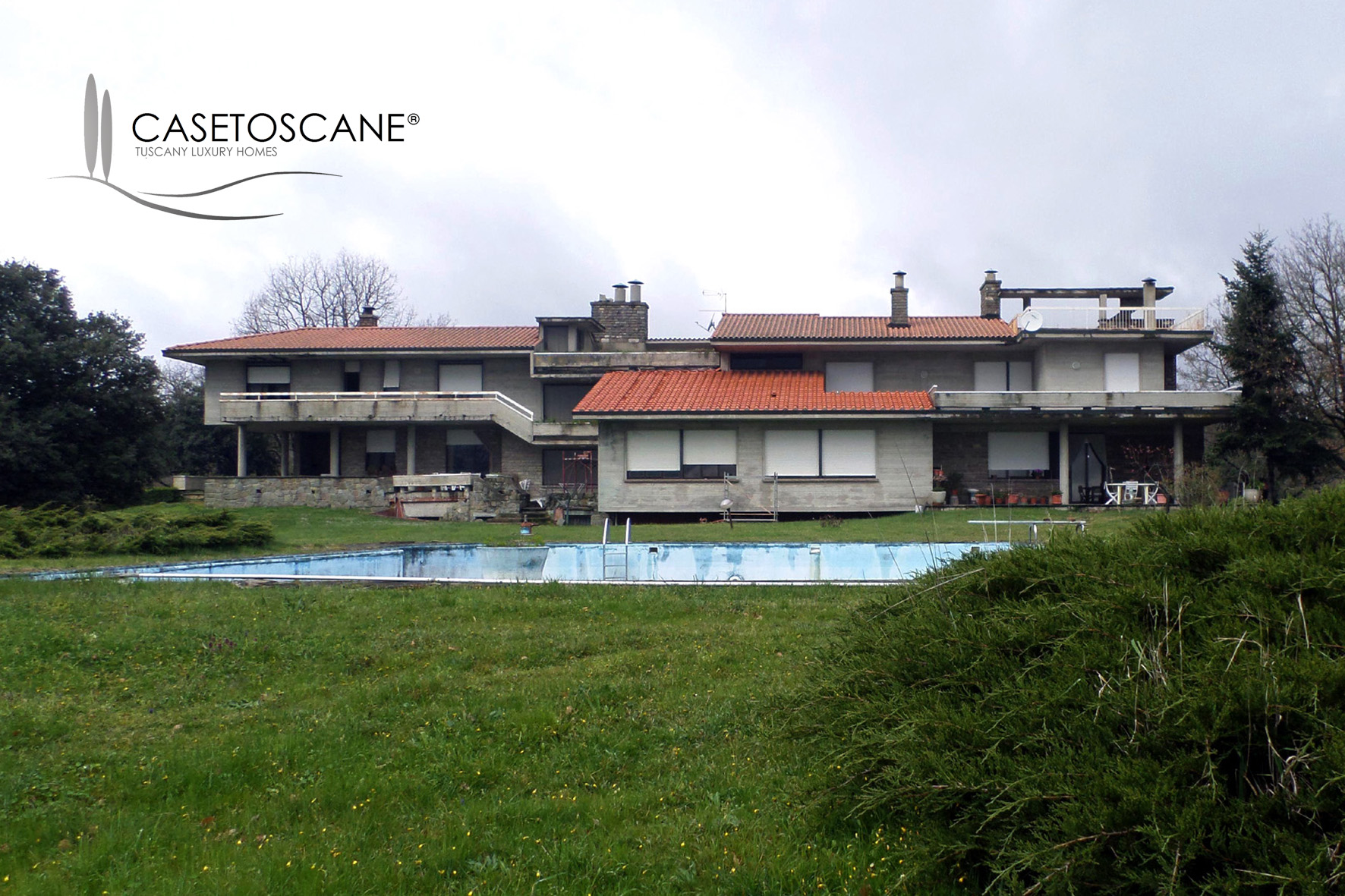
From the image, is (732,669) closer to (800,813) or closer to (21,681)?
(800,813)

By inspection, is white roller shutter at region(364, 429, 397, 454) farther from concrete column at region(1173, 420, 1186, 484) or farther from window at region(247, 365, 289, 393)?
concrete column at region(1173, 420, 1186, 484)

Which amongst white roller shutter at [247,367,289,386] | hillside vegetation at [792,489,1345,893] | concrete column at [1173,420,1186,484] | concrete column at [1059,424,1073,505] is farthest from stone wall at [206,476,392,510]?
hillside vegetation at [792,489,1345,893]

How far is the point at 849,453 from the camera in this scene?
1171 inches

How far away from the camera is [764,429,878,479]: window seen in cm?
2973

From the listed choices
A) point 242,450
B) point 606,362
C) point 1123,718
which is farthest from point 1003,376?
point 1123,718

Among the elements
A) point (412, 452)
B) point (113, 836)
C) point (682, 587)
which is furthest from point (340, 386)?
point (113, 836)

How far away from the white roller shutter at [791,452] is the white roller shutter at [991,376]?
7.71 metres

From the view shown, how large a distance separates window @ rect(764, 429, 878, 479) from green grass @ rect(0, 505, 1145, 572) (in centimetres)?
179

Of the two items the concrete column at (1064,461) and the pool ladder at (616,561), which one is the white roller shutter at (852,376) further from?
the pool ladder at (616,561)

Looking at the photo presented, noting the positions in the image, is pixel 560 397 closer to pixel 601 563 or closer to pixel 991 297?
pixel 991 297

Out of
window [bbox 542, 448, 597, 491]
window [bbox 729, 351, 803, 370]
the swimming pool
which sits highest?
window [bbox 729, 351, 803, 370]

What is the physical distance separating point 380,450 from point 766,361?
54.5ft

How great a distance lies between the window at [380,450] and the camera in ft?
128

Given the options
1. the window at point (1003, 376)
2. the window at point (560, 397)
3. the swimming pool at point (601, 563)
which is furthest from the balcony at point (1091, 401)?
the window at point (560, 397)
